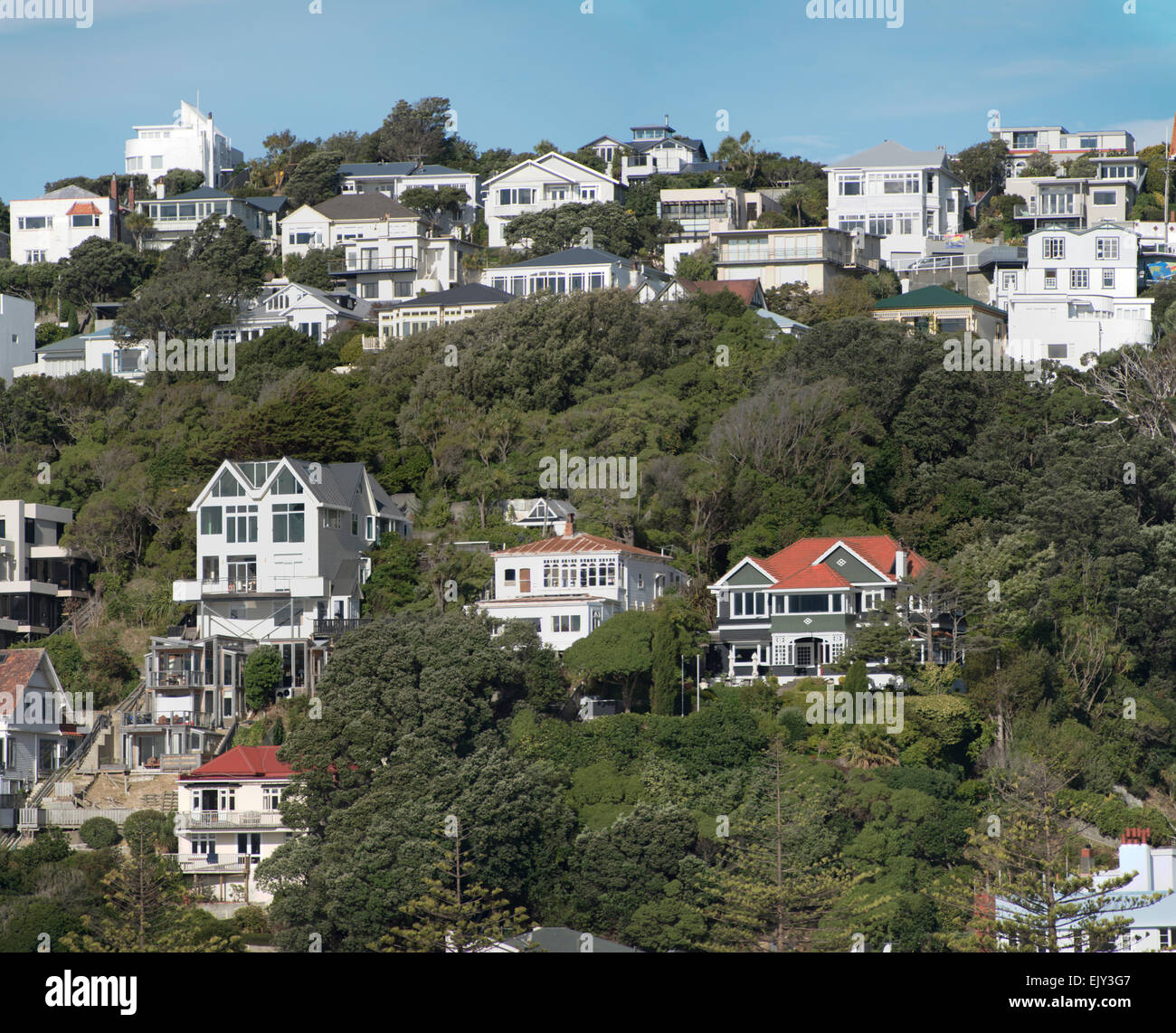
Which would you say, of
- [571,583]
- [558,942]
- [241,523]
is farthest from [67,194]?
[558,942]

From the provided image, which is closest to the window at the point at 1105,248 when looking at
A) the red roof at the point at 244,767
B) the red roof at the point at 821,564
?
the red roof at the point at 821,564

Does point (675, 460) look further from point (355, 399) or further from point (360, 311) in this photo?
point (360, 311)

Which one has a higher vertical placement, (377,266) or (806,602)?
(377,266)

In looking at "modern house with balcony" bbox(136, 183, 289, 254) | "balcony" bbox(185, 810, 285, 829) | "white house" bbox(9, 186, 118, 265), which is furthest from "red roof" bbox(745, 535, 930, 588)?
"white house" bbox(9, 186, 118, 265)

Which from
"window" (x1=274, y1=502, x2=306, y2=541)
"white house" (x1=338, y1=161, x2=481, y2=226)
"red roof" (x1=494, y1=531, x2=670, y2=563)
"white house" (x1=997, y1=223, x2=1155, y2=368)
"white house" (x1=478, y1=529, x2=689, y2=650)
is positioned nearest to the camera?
"white house" (x1=478, y1=529, x2=689, y2=650)

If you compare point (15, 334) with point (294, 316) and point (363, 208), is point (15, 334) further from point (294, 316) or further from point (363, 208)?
point (363, 208)

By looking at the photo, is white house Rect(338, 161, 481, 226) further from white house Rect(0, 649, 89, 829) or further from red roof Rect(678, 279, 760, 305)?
white house Rect(0, 649, 89, 829)

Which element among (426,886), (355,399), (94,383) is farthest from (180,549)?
(426,886)
